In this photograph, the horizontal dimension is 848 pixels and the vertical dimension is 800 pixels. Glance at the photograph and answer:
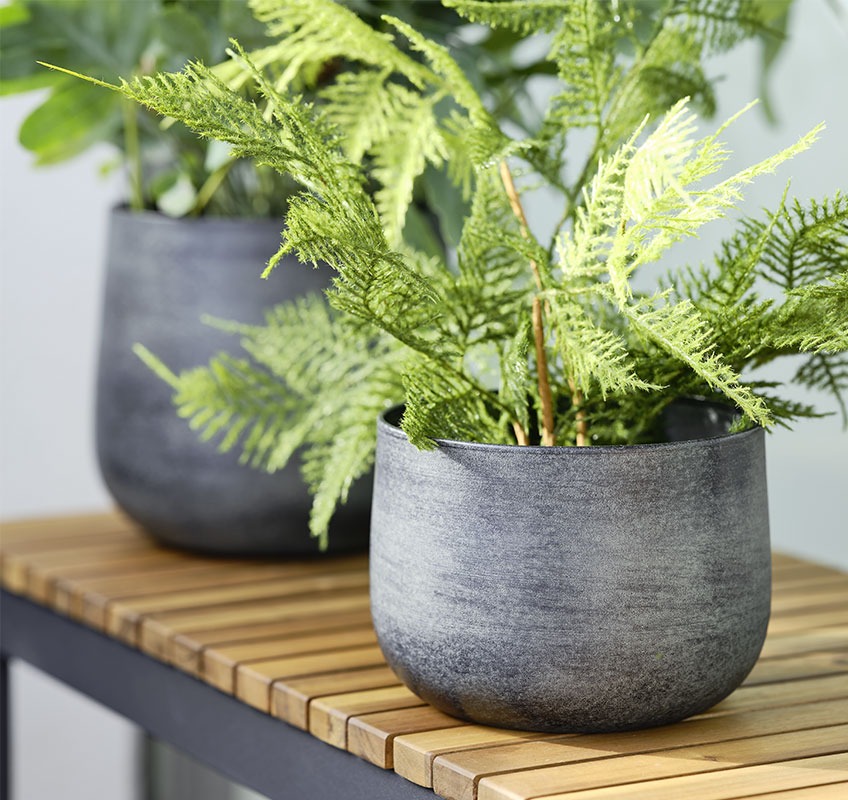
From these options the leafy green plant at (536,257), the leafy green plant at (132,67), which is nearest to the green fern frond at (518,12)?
the leafy green plant at (536,257)

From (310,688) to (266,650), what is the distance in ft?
0.25

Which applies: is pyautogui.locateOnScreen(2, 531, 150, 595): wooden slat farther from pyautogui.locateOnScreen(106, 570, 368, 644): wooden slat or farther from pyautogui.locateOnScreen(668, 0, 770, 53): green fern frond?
pyautogui.locateOnScreen(668, 0, 770, 53): green fern frond

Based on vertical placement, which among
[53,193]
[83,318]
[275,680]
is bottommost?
[275,680]

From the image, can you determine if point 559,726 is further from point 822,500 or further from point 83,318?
point 83,318

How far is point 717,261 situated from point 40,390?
3.71ft

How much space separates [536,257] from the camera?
0.62 m

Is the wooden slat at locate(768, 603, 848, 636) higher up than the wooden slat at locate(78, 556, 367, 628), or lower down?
higher up

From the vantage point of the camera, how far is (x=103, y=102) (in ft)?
3.40

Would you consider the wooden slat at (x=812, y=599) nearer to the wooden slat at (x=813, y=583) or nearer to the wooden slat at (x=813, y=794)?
the wooden slat at (x=813, y=583)

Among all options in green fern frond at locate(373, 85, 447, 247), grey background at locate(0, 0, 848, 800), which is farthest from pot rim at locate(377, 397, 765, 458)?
grey background at locate(0, 0, 848, 800)

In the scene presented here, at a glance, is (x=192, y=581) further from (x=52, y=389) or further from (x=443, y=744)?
(x=52, y=389)

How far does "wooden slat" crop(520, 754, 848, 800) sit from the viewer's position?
0.57 m

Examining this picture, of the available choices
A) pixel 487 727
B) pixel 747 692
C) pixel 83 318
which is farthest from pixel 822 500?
pixel 83 318

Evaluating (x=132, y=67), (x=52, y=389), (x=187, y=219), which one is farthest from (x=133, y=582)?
(x=52, y=389)
